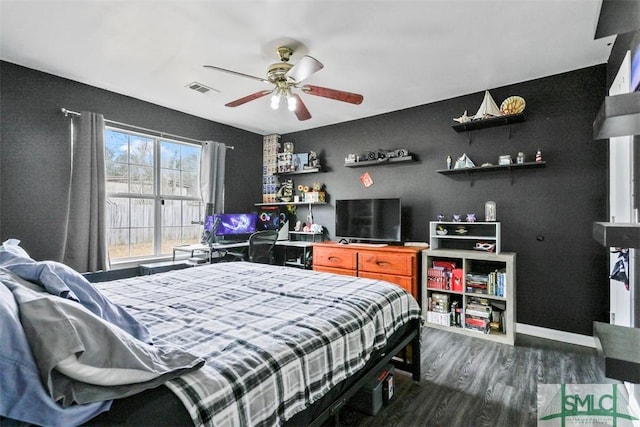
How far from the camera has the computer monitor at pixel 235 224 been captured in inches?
168

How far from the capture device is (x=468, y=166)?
3.37 metres

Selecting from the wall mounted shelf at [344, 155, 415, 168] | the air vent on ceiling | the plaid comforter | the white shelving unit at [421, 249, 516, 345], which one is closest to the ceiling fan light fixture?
the air vent on ceiling

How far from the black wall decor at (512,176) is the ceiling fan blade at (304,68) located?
84.1 inches

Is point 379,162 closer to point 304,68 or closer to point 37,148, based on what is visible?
point 304,68

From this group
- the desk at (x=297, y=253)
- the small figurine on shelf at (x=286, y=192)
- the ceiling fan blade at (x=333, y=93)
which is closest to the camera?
the ceiling fan blade at (x=333, y=93)

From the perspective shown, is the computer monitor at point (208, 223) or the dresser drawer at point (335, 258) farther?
the computer monitor at point (208, 223)

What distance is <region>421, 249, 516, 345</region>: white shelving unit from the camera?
114 inches

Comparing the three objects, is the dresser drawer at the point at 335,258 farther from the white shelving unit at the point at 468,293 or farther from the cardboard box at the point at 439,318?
the cardboard box at the point at 439,318

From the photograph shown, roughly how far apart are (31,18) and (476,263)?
4.41 m

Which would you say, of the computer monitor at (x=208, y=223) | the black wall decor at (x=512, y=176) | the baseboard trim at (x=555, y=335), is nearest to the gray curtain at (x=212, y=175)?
the computer monitor at (x=208, y=223)

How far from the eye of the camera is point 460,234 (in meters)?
3.45

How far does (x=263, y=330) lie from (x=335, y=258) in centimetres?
274

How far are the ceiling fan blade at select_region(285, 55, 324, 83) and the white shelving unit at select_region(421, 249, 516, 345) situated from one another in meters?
2.23

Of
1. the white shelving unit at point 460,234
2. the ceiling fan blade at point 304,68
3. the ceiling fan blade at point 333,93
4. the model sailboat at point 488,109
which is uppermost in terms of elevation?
the model sailboat at point 488,109
